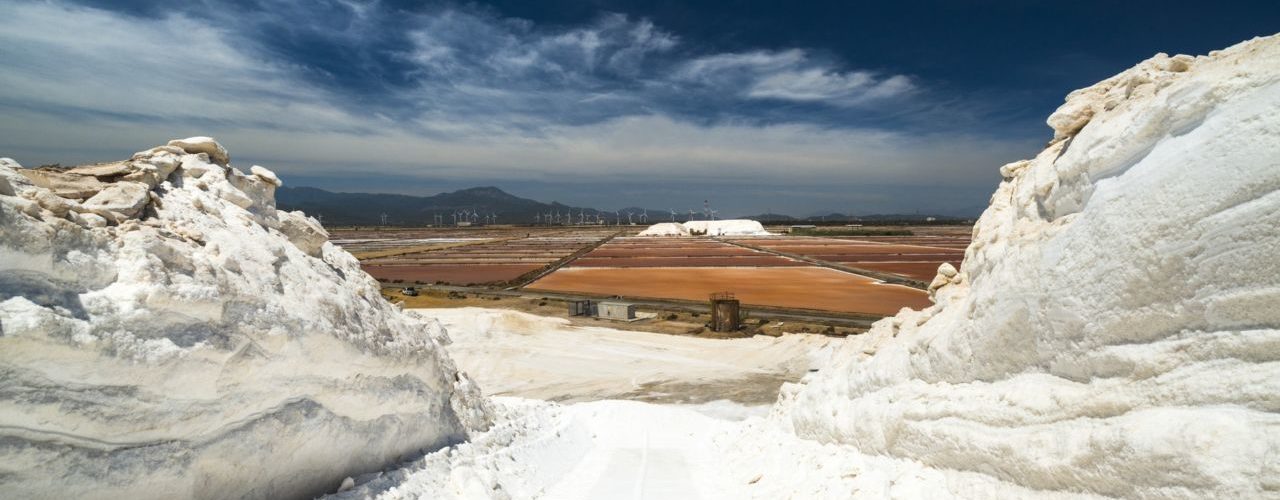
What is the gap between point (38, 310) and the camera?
11.7 feet

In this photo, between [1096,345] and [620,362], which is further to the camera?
[620,362]

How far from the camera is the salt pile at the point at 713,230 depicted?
134750 millimetres

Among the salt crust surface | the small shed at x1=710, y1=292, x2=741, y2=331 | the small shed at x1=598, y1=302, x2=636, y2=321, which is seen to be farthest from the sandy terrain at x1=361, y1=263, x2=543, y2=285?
the salt crust surface

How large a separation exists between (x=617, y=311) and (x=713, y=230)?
376 feet

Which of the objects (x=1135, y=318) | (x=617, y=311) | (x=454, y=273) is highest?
(x=1135, y=318)

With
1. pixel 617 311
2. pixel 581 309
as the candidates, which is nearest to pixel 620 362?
pixel 617 311

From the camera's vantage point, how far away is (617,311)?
93.4ft

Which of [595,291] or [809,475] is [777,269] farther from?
[809,475]

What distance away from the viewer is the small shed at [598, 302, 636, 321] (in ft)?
92.5

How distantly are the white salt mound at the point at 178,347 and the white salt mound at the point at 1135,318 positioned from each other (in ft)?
16.9

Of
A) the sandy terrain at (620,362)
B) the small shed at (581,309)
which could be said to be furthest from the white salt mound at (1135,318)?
the small shed at (581,309)

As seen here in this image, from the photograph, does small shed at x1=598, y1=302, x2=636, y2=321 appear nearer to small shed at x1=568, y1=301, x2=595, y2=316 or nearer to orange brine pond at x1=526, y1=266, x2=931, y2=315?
small shed at x1=568, y1=301, x2=595, y2=316

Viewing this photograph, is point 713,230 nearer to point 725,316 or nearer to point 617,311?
point 617,311

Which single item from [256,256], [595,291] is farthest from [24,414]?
[595,291]
